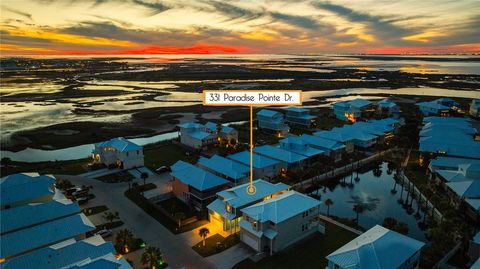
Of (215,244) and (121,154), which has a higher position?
(121,154)

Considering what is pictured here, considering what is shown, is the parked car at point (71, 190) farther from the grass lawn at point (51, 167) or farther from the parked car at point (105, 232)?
the parked car at point (105, 232)

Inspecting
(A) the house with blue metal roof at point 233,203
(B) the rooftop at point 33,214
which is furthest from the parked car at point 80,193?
(A) the house with blue metal roof at point 233,203

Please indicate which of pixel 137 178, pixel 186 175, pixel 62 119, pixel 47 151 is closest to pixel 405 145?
pixel 186 175

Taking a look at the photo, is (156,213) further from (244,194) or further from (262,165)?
(262,165)

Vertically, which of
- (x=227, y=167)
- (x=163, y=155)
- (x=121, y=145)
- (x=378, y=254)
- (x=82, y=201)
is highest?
(x=121, y=145)

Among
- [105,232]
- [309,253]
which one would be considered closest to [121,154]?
[105,232]

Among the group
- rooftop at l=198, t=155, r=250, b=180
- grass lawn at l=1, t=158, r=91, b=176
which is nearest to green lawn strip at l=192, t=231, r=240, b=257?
rooftop at l=198, t=155, r=250, b=180
